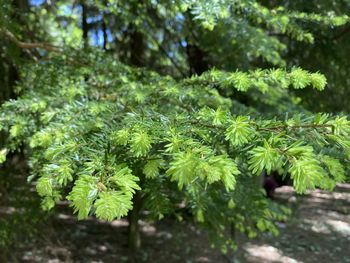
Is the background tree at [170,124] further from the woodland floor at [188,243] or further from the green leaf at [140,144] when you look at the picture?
the woodland floor at [188,243]

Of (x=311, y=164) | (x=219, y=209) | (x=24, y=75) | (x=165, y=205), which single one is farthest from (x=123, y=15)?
(x=311, y=164)

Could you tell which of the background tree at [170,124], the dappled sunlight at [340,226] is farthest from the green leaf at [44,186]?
the dappled sunlight at [340,226]

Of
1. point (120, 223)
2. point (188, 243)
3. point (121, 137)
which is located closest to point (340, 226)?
point (188, 243)

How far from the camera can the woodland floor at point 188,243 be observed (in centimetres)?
509

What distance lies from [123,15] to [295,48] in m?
2.06

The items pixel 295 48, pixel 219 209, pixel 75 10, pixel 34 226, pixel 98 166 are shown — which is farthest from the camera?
pixel 75 10

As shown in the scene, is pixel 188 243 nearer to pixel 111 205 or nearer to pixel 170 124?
pixel 170 124

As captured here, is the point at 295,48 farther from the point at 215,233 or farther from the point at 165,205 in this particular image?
the point at 165,205

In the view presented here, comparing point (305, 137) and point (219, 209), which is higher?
point (305, 137)

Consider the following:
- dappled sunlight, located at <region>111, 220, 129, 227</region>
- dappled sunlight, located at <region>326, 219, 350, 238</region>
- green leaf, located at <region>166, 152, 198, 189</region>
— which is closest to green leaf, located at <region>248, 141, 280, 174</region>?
green leaf, located at <region>166, 152, 198, 189</region>

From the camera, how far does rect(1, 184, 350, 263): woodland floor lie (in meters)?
5.09

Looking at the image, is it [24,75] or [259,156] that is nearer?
[259,156]

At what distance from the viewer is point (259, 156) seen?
0.92 metres

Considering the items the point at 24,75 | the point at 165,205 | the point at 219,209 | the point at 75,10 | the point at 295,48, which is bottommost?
the point at 219,209
